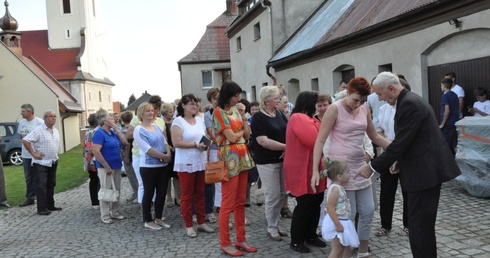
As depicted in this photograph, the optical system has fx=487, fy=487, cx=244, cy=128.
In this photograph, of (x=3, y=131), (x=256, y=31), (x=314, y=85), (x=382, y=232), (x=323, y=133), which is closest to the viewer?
(x=323, y=133)

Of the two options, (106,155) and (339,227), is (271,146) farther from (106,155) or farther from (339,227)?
(106,155)

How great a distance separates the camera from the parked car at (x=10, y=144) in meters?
21.1

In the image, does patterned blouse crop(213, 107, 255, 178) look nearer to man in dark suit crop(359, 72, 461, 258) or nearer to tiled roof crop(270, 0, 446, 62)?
man in dark suit crop(359, 72, 461, 258)

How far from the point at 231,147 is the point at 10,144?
18.6 m

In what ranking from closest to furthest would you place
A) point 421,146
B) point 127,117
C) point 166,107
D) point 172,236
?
point 421,146 < point 172,236 < point 166,107 < point 127,117

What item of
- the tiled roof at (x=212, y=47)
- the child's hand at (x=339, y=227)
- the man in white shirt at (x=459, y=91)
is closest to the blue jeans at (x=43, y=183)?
the child's hand at (x=339, y=227)

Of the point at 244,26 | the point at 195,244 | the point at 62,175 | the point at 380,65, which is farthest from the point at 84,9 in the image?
the point at 195,244

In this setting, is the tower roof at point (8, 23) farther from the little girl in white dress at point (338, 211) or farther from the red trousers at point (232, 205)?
the little girl in white dress at point (338, 211)

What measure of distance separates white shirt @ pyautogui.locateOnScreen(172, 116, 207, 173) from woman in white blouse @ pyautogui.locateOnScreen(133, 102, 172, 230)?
59 centimetres

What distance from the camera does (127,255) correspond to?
593 centimetres

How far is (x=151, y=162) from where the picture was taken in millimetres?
6938

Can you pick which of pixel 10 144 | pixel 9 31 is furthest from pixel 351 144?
pixel 9 31

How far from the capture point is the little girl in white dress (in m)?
4.56

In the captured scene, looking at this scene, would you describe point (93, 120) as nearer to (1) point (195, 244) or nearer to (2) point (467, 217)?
(1) point (195, 244)
